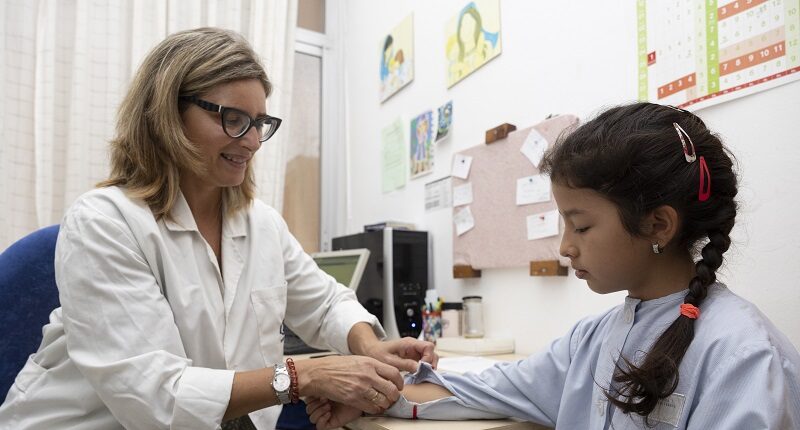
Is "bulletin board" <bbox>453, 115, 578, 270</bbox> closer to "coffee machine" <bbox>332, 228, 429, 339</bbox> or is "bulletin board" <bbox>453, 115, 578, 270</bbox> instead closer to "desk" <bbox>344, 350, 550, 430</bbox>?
"coffee machine" <bbox>332, 228, 429, 339</bbox>

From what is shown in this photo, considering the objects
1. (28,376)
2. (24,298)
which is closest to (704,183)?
(28,376)

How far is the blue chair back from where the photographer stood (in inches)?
47.9

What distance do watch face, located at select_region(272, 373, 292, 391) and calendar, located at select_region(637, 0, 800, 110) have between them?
105 cm

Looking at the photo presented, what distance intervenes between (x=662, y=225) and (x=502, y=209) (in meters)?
0.99

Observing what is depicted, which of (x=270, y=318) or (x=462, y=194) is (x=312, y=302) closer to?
(x=270, y=318)

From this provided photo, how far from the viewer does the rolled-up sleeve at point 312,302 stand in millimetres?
1412

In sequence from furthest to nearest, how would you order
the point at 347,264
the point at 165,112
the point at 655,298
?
1. the point at 347,264
2. the point at 165,112
3. the point at 655,298

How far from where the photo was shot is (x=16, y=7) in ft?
7.78

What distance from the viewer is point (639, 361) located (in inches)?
35.3

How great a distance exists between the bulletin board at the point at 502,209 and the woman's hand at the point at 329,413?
0.81 metres

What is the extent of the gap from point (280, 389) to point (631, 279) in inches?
24.1

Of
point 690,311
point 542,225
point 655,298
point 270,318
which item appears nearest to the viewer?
point 690,311

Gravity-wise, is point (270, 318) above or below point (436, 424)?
above

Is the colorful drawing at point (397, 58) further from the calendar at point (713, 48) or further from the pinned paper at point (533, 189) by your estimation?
the calendar at point (713, 48)
